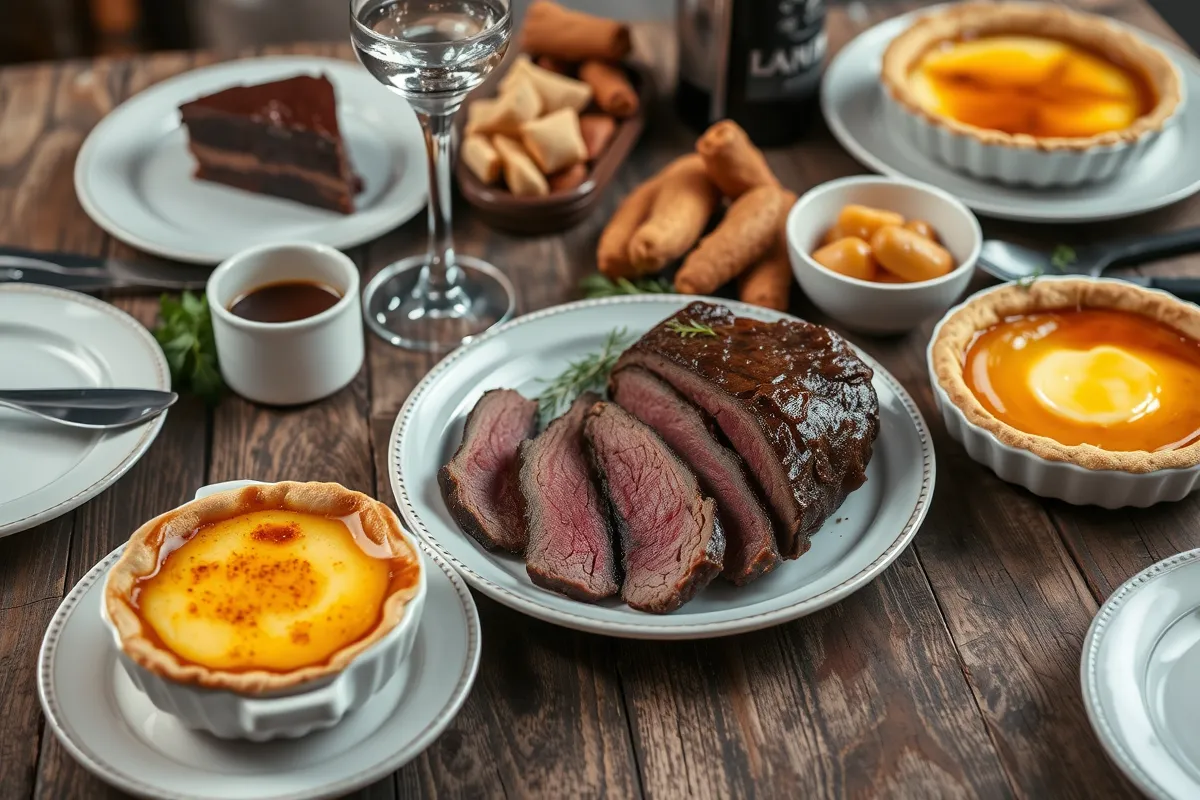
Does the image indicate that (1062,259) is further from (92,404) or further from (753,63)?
(92,404)

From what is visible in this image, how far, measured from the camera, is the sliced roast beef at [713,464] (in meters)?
2.05

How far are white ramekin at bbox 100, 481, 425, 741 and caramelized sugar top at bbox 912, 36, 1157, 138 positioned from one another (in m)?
2.27

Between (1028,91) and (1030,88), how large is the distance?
0.05ft

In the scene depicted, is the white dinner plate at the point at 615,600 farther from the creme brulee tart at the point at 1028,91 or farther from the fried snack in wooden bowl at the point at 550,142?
Result: the creme brulee tart at the point at 1028,91

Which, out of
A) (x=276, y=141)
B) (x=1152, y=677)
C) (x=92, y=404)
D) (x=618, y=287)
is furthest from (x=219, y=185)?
(x=1152, y=677)

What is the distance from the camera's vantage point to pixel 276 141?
3.08 metres

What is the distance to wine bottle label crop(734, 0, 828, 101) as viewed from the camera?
3.08m

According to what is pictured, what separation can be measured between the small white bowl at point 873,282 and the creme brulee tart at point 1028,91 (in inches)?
10.4

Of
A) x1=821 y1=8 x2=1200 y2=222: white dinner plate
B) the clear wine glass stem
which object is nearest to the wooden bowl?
the clear wine glass stem

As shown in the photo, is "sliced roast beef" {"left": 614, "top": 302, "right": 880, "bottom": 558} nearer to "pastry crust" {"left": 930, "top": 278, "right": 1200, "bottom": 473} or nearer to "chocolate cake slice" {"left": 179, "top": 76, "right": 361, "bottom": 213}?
"pastry crust" {"left": 930, "top": 278, "right": 1200, "bottom": 473}

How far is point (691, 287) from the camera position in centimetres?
278

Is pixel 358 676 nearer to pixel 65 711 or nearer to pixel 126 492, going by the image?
pixel 65 711

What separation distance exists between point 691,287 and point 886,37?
56.8 inches

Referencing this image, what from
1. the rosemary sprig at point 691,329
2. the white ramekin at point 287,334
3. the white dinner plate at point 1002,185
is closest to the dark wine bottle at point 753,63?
the white dinner plate at point 1002,185
